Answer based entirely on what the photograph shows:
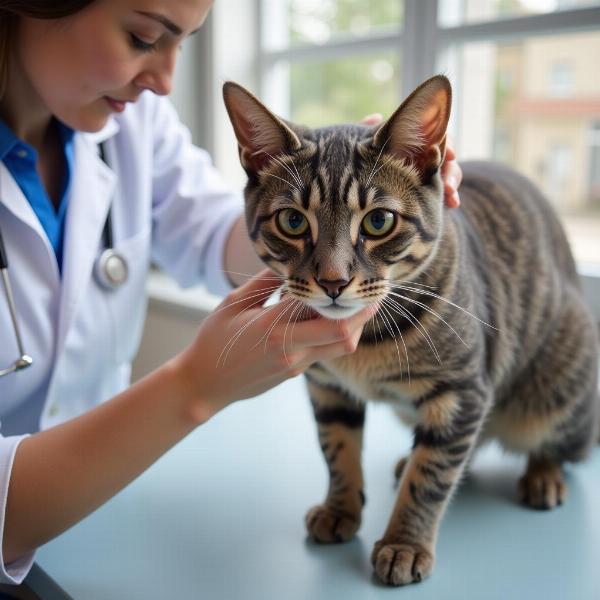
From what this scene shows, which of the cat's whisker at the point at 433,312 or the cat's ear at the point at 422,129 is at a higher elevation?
the cat's ear at the point at 422,129

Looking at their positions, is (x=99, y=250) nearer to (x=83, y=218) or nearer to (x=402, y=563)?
(x=83, y=218)

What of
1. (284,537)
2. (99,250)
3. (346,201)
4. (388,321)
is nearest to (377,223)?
(346,201)

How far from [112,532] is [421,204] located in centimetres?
59

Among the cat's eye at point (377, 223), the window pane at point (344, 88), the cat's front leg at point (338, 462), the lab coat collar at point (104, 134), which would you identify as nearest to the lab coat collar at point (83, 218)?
the lab coat collar at point (104, 134)

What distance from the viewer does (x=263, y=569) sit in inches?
31.9

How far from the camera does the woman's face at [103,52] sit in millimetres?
839

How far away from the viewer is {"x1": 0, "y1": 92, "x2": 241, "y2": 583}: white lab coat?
3.24 ft

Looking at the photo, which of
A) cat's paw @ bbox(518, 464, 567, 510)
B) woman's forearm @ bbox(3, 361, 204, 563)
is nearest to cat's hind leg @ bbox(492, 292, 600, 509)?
cat's paw @ bbox(518, 464, 567, 510)

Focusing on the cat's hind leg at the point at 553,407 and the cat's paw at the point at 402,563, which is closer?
the cat's paw at the point at 402,563

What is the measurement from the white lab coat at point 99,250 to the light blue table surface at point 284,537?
5.2 inches

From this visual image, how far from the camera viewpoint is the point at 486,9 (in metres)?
1.64

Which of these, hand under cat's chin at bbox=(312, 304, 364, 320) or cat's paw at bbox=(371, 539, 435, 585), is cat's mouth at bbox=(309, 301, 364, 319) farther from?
cat's paw at bbox=(371, 539, 435, 585)

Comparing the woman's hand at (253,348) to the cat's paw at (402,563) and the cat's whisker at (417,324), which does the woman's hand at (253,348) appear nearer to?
the cat's whisker at (417,324)

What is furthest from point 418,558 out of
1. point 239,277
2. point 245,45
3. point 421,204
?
point 245,45
